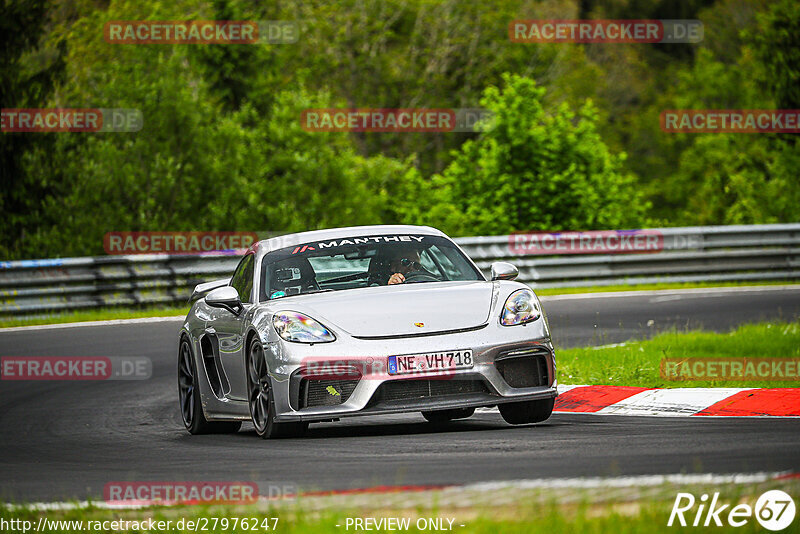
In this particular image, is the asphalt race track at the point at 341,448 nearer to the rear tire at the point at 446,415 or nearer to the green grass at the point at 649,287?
the rear tire at the point at 446,415

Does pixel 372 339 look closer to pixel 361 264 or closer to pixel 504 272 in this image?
pixel 504 272

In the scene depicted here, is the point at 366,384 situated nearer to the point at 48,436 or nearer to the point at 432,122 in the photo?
the point at 48,436

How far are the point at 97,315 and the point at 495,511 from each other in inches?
633

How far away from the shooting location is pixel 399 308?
8680 millimetres

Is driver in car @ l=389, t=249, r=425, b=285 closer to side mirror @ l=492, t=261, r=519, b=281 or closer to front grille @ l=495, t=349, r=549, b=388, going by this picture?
side mirror @ l=492, t=261, r=519, b=281

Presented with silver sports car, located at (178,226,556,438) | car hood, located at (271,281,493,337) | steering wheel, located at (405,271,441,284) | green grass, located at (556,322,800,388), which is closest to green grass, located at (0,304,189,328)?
green grass, located at (556,322,800,388)

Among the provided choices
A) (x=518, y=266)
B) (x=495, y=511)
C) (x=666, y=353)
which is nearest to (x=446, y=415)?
(x=666, y=353)

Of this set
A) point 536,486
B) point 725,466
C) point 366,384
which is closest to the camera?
point 536,486

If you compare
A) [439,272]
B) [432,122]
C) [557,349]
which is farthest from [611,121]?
[439,272]

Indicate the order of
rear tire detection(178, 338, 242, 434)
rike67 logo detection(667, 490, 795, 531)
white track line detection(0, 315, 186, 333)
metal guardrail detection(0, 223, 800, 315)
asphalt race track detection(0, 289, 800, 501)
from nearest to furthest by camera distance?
rike67 logo detection(667, 490, 795, 531), asphalt race track detection(0, 289, 800, 501), rear tire detection(178, 338, 242, 434), white track line detection(0, 315, 186, 333), metal guardrail detection(0, 223, 800, 315)

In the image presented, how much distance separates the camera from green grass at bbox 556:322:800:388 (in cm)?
1101

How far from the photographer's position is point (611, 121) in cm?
7094

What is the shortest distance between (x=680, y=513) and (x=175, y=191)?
28.4m

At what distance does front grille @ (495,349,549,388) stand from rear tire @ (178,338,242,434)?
2497 millimetres
